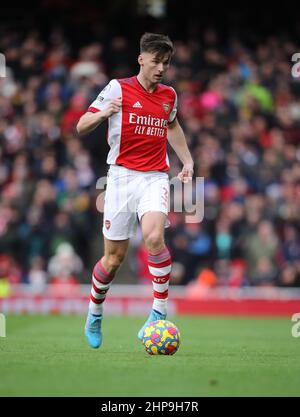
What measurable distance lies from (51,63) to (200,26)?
442 centimetres

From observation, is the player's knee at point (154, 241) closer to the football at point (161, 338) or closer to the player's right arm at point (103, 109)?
the football at point (161, 338)

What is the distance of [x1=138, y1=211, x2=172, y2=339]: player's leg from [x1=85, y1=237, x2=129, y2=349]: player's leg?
0.36m

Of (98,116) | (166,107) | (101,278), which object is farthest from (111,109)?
(101,278)

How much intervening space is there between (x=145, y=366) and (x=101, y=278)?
160 centimetres

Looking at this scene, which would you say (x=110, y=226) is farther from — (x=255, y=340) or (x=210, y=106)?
(x=210, y=106)

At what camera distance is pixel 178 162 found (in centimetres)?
1922

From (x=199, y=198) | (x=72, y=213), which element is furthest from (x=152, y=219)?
(x=72, y=213)

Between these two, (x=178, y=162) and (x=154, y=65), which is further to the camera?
(x=178, y=162)

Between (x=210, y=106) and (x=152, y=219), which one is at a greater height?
(x=210, y=106)

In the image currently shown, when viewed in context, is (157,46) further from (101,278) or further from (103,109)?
(101,278)

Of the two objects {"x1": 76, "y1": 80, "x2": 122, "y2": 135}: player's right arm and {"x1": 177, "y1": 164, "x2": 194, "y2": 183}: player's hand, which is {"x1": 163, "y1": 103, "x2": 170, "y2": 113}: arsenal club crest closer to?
{"x1": 76, "y1": 80, "x2": 122, "y2": 135}: player's right arm

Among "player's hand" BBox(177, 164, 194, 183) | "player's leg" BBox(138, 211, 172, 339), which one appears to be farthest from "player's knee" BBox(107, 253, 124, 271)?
"player's hand" BBox(177, 164, 194, 183)

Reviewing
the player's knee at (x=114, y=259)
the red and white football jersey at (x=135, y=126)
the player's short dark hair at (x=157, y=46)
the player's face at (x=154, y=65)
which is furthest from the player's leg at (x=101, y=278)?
the player's short dark hair at (x=157, y=46)

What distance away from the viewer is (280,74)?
21.5 m
